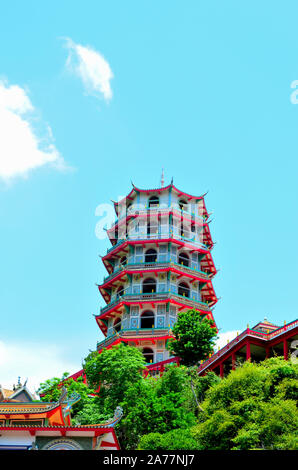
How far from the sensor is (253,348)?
34.2 metres

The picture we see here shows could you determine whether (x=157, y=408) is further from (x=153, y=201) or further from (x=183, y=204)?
(x=183, y=204)

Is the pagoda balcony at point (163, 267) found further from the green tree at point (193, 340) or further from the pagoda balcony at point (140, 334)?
the green tree at point (193, 340)

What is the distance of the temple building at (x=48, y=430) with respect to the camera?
2209cm

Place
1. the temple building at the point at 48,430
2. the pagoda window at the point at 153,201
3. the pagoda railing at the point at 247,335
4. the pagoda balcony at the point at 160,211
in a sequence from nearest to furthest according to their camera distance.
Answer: the temple building at the point at 48,430 → the pagoda railing at the point at 247,335 → the pagoda balcony at the point at 160,211 → the pagoda window at the point at 153,201

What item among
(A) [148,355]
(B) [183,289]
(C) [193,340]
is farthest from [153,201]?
(C) [193,340]

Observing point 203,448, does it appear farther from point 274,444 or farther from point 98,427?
point 98,427

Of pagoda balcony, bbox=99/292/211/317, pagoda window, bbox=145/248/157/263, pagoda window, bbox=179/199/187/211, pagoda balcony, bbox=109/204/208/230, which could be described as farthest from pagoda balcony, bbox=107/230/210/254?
pagoda balcony, bbox=99/292/211/317

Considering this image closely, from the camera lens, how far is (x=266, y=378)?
84.8 feet

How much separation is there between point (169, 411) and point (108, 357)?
6579mm

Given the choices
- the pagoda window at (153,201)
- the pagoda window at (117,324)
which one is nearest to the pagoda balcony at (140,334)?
the pagoda window at (117,324)

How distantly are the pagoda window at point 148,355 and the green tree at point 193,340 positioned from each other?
26.6 ft

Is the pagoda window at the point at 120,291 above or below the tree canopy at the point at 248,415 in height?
above

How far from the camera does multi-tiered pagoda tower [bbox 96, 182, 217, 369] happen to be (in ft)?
150

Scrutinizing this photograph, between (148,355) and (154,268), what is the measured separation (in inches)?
292
